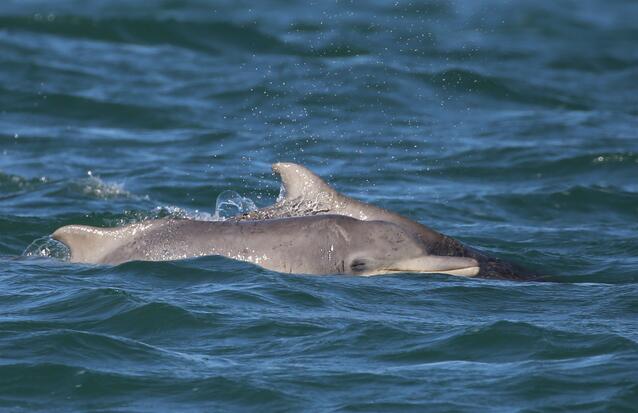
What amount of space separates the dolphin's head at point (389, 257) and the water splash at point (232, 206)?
3.19 metres

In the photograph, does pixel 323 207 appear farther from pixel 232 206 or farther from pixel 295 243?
pixel 232 206

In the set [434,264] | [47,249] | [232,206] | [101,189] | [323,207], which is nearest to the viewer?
[434,264]

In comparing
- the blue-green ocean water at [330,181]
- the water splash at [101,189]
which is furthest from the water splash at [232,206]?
the water splash at [101,189]

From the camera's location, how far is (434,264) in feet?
42.1

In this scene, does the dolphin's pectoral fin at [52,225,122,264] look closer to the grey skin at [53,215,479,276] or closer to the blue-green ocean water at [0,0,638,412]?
the grey skin at [53,215,479,276]

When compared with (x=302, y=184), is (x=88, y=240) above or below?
below

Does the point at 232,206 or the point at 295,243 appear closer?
the point at 295,243

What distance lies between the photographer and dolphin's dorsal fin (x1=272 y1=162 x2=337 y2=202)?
44.7ft

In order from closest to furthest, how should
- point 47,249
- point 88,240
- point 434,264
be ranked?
point 434,264 < point 88,240 < point 47,249

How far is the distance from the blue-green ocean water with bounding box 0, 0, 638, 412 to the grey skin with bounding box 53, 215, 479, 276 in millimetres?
182

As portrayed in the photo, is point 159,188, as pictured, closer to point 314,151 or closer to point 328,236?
point 314,151

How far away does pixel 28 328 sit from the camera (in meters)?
11.3

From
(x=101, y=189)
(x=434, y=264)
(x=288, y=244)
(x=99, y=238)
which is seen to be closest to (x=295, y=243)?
(x=288, y=244)

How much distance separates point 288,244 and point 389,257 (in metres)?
0.92
